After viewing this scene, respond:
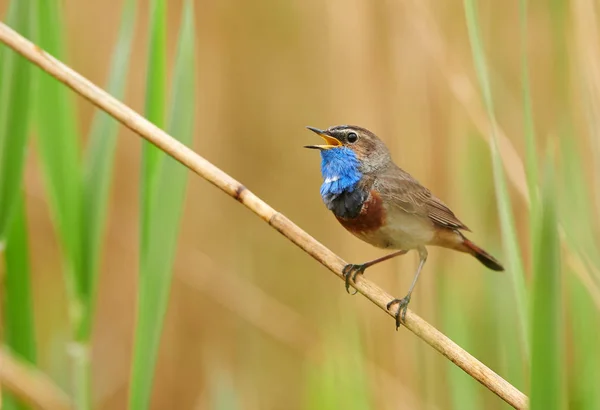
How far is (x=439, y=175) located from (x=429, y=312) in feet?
1.94

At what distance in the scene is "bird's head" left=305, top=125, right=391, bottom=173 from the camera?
2.44m

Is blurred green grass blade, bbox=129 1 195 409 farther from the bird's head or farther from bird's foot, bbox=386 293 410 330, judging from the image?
the bird's head

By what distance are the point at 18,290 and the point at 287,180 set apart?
8.39ft

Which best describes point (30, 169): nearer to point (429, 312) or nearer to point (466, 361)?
point (429, 312)

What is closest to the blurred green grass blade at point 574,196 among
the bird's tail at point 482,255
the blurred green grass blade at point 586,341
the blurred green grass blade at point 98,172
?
the blurred green grass blade at point 586,341

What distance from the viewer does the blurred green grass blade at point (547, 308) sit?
1.18m

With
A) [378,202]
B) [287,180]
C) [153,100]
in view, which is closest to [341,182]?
[378,202]

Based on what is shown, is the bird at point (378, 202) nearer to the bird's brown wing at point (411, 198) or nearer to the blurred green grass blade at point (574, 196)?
the bird's brown wing at point (411, 198)

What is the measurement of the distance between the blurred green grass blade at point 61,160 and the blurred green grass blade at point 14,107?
0.23 feet

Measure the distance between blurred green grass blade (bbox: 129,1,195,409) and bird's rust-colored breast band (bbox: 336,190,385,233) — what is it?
712 millimetres

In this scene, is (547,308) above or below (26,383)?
above

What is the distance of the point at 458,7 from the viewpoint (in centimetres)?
310

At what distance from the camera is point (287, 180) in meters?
Result: 4.56

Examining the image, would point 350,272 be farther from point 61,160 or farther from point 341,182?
point 61,160
